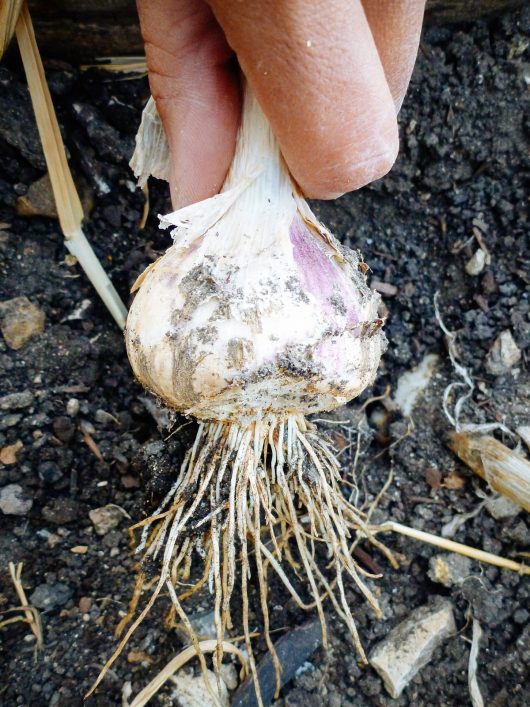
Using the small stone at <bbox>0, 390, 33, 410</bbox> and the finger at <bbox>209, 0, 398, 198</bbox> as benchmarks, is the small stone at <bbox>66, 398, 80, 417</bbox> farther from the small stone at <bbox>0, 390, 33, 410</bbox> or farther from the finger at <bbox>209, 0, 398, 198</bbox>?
the finger at <bbox>209, 0, 398, 198</bbox>

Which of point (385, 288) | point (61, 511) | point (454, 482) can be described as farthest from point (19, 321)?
point (454, 482)

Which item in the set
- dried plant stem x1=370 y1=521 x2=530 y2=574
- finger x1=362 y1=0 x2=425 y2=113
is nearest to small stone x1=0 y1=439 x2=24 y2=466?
dried plant stem x1=370 y1=521 x2=530 y2=574

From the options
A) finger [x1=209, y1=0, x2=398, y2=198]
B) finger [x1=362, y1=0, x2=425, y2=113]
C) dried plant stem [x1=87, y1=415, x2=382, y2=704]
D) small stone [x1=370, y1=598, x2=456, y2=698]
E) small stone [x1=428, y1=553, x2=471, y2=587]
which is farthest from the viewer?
small stone [x1=428, y1=553, x2=471, y2=587]

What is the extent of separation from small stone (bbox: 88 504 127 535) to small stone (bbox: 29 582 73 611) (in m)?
0.12

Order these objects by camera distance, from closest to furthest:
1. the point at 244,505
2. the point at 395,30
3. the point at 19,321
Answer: the point at 395,30 < the point at 244,505 < the point at 19,321

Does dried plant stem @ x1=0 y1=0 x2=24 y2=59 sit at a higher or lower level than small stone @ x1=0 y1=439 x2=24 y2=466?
higher

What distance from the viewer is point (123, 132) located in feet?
4.33

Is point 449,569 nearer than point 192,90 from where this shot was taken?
No

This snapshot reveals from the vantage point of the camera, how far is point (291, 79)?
2.53 ft

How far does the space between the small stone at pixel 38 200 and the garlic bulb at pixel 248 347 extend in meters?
0.46

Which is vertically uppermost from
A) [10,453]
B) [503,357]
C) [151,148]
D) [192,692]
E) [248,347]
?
[151,148]

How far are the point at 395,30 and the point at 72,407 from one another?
0.94 metres

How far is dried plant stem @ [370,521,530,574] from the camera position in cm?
121

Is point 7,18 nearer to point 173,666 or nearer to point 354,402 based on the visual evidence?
point 354,402
